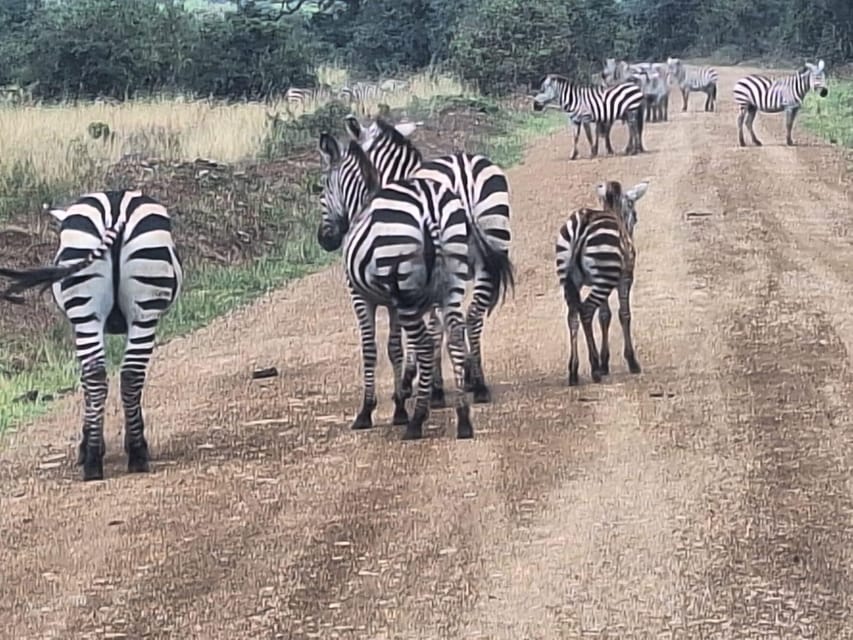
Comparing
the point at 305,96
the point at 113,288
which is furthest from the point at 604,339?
the point at 305,96

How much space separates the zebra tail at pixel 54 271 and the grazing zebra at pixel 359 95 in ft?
75.1

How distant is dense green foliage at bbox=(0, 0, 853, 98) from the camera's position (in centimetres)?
3547

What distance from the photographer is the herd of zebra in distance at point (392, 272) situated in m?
9.24

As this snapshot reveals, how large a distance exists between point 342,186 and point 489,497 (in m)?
3.93

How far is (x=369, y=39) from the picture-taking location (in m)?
56.4

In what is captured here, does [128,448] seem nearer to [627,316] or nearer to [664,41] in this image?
[627,316]

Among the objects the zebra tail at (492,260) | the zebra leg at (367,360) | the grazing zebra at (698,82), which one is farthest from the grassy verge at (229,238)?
the grazing zebra at (698,82)

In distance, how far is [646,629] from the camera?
613 cm

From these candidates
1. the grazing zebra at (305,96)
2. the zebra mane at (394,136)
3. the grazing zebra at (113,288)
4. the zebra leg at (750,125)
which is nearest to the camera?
the grazing zebra at (113,288)

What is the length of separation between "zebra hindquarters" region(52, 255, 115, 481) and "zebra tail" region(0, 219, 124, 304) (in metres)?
0.05

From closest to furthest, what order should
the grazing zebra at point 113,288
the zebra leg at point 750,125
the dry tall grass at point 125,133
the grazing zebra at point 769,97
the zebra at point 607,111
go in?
the grazing zebra at point 113,288, the dry tall grass at point 125,133, the zebra at point 607,111, the zebra leg at point 750,125, the grazing zebra at point 769,97

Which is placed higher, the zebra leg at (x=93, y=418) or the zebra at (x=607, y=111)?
the zebra leg at (x=93, y=418)

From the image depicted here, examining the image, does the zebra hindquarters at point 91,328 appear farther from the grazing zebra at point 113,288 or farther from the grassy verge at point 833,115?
the grassy verge at point 833,115

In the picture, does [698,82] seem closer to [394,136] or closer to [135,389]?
[394,136]
